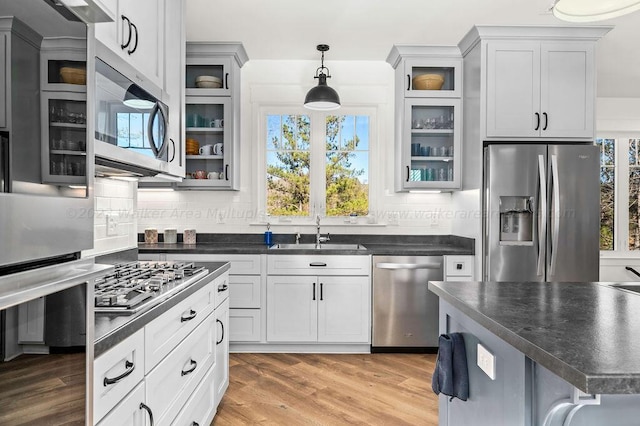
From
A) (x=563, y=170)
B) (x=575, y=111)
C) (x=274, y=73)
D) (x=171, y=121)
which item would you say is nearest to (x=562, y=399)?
(x=171, y=121)

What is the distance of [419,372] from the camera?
10.2ft

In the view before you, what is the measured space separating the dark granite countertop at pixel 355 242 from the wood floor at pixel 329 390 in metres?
0.90

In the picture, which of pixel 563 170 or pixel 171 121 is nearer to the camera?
pixel 171 121

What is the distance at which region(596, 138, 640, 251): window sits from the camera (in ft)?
16.0

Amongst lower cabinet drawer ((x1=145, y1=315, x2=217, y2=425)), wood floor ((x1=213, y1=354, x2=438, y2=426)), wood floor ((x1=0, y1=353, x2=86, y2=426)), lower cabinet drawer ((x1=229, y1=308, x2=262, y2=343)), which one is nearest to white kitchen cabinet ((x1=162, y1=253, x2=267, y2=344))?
lower cabinet drawer ((x1=229, y1=308, x2=262, y2=343))

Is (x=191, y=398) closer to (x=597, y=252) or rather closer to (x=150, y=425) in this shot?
(x=150, y=425)

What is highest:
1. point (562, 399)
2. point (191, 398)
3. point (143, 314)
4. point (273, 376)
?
point (143, 314)

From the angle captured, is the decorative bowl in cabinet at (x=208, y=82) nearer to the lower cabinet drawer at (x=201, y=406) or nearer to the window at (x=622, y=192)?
the lower cabinet drawer at (x=201, y=406)

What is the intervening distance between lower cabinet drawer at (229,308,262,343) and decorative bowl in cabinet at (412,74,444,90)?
252 centimetres

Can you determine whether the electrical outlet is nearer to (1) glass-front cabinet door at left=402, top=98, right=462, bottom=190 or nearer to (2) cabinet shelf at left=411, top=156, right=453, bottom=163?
(1) glass-front cabinet door at left=402, top=98, right=462, bottom=190

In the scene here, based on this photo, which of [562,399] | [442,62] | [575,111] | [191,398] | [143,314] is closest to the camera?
[562,399]

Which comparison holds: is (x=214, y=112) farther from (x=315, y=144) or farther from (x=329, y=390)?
(x=329, y=390)

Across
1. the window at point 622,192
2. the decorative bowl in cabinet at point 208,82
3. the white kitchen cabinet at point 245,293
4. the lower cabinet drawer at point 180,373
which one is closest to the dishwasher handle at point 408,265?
the white kitchen cabinet at point 245,293

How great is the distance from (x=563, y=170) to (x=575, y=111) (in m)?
0.58
